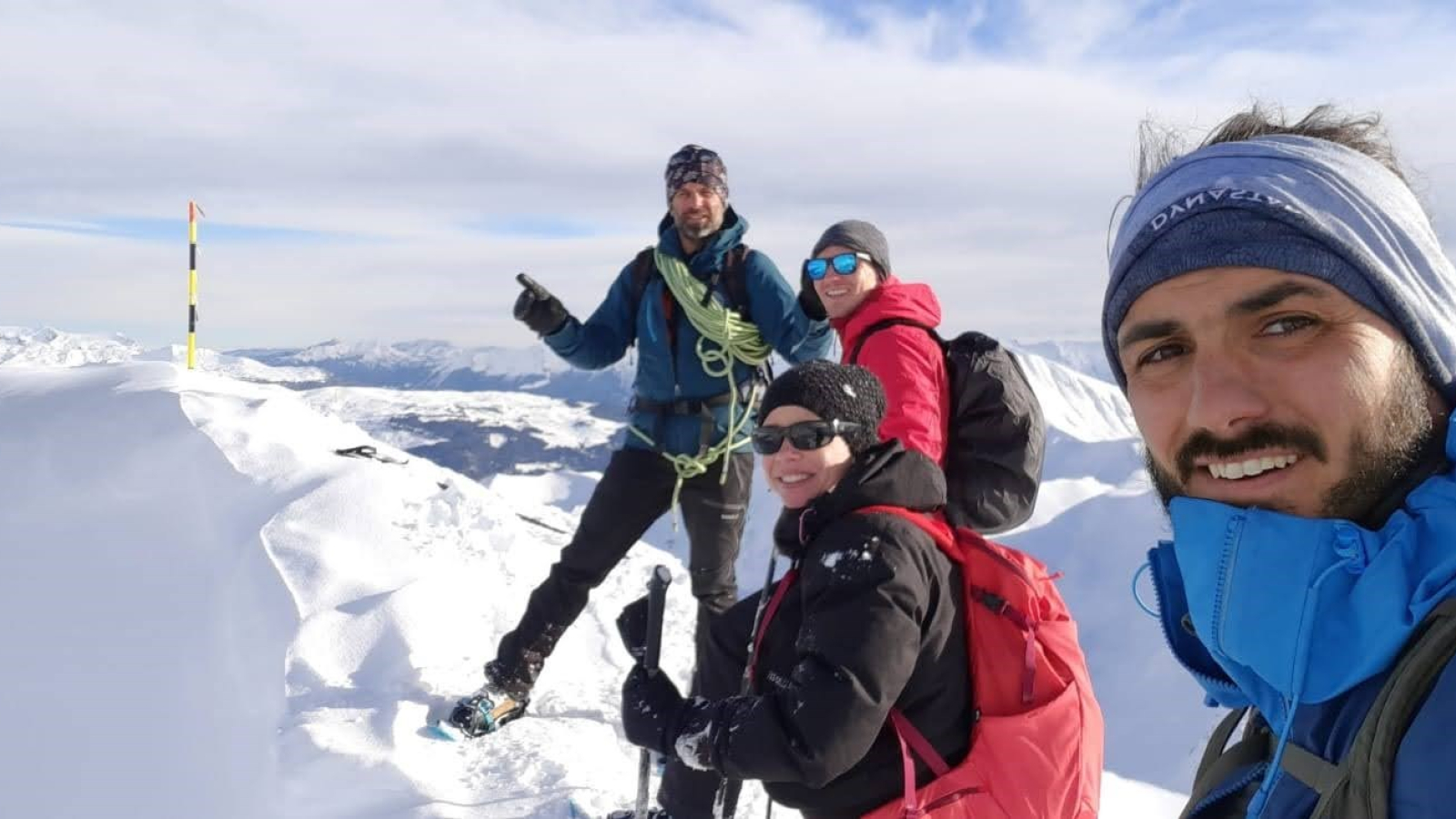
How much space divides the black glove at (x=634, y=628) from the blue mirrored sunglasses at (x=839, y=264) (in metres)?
1.60

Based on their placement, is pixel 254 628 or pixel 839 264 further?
pixel 254 628

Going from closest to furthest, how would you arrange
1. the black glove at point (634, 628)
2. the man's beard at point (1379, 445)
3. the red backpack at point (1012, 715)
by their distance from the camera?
the man's beard at point (1379, 445) → the red backpack at point (1012, 715) → the black glove at point (634, 628)

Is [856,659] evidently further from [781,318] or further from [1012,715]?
[781,318]

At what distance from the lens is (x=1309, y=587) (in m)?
1.16

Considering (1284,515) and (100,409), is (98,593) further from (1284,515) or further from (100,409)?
(1284,515)

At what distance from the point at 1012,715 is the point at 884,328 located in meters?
1.57

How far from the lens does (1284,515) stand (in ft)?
3.95

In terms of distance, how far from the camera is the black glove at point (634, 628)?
10.2ft

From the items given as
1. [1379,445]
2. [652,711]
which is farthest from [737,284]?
[1379,445]

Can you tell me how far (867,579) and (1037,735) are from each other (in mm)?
659

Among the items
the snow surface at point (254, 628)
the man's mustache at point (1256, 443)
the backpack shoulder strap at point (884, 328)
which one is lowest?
the snow surface at point (254, 628)

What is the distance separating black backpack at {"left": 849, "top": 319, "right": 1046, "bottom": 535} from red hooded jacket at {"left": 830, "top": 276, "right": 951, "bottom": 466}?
2.9 inches

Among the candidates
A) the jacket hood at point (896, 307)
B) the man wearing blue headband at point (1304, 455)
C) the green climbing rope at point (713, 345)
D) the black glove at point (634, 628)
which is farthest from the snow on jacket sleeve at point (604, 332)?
the man wearing blue headband at point (1304, 455)

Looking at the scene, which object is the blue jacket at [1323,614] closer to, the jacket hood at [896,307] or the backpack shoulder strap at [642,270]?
the jacket hood at [896,307]
